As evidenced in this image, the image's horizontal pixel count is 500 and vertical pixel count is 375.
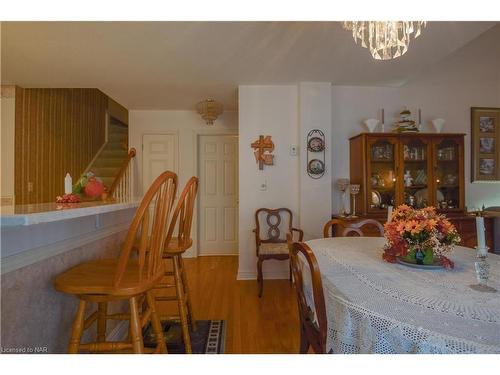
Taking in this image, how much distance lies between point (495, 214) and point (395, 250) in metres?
2.77

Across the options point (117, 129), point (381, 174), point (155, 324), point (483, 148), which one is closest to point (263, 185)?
point (381, 174)

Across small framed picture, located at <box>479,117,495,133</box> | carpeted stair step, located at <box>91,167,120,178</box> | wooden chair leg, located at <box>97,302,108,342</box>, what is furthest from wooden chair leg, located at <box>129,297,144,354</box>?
carpeted stair step, located at <box>91,167,120,178</box>

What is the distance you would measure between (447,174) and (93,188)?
370cm

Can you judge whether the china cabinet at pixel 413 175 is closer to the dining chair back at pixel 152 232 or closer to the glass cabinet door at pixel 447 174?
the glass cabinet door at pixel 447 174

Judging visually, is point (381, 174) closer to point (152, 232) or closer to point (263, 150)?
point (263, 150)

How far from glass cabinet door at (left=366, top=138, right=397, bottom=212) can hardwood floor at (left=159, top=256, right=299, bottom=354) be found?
4.69ft

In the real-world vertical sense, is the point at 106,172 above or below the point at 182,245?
above

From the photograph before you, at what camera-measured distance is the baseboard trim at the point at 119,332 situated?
1.70 metres

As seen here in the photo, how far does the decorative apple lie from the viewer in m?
1.62

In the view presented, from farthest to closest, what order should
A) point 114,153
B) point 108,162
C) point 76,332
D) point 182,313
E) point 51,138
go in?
point 114,153, point 108,162, point 51,138, point 182,313, point 76,332

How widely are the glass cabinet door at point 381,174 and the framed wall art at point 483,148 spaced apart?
51.4 inches

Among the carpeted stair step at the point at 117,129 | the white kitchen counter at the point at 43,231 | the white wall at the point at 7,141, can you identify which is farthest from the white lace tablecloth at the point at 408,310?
the carpeted stair step at the point at 117,129

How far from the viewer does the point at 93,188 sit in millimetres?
1623
